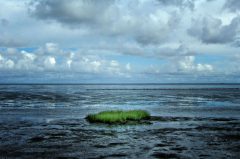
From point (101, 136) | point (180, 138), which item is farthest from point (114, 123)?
point (180, 138)

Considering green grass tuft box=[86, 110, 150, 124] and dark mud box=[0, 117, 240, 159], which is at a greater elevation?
green grass tuft box=[86, 110, 150, 124]

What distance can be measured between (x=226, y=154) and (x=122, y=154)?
25.3 ft

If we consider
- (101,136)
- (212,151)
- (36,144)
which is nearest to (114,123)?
(101,136)

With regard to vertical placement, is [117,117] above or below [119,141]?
above

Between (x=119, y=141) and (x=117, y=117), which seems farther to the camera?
(x=117, y=117)

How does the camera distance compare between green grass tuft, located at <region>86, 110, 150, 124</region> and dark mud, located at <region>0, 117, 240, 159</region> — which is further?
green grass tuft, located at <region>86, 110, 150, 124</region>

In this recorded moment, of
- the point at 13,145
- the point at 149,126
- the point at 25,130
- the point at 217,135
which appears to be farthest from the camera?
the point at 149,126

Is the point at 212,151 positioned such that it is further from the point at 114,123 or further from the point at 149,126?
the point at 114,123

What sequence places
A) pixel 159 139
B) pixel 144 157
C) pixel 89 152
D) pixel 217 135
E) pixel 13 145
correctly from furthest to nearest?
pixel 217 135, pixel 159 139, pixel 13 145, pixel 89 152, pixel 144 157

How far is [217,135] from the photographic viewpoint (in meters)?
32.5

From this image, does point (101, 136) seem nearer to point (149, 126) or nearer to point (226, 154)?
point (149, 126)

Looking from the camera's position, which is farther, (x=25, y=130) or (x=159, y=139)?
(x=25, y=130)

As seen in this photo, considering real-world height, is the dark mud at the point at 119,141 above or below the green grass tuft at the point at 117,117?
below

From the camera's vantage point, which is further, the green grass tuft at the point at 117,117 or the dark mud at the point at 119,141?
the green grass tuft at the point at 117,117
